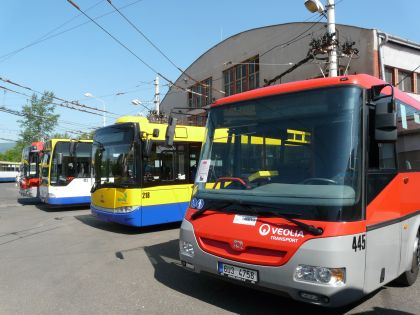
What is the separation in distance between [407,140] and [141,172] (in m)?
6.36

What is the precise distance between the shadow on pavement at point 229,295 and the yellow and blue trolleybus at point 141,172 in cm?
345

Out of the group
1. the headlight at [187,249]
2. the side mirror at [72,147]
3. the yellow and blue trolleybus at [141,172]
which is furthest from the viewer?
the side mirror at [72,147]

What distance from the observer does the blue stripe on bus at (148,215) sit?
10070 millimetres

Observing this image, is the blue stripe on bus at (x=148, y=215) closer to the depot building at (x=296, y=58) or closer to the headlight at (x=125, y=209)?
the headlight at (x=125, y=209)

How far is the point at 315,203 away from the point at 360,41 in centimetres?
1783

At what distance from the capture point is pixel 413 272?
5703mm

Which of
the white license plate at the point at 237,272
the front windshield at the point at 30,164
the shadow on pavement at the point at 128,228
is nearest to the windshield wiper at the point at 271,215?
the white license plate at the point at 237,272

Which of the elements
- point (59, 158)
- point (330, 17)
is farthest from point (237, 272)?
point (59, 158)

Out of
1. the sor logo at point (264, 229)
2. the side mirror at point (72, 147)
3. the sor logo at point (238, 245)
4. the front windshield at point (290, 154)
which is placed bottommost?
the sor logo at point (238, 245)

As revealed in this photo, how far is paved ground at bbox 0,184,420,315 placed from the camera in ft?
16.1

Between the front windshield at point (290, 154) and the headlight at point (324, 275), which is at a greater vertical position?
the front windshield at point (290, 154)

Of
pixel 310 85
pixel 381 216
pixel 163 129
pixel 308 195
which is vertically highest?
pixel 163 129

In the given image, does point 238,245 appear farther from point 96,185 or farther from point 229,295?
point 96,185

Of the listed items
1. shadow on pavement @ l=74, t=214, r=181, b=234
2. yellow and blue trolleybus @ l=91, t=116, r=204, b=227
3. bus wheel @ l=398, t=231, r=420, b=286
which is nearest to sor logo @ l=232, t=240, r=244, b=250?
bus wheel @ l=398, t=231, r=420, b=286
